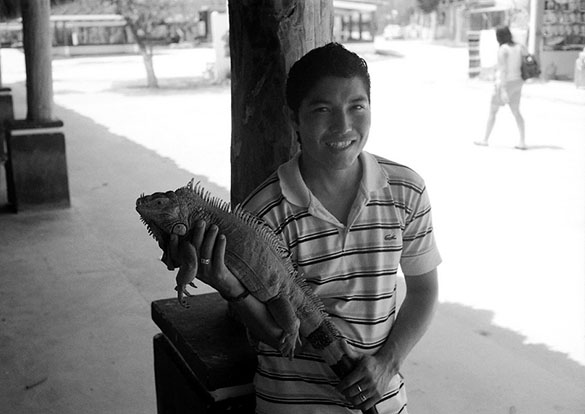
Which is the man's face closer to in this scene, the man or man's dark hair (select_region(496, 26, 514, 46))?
the man

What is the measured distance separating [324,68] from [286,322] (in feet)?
2.02

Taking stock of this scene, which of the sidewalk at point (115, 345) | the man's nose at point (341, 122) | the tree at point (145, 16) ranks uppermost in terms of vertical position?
the tree at point (145, 16)

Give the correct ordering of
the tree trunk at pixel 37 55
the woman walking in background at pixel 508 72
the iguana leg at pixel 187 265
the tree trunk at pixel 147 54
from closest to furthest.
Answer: the iguana leg at pixel 187 265 → the tree trunk at pixel 37 55 → the woman walking in background at pixel 508 72 → the tree trunk at pixel 147 54

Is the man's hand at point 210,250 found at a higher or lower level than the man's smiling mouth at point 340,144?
lower

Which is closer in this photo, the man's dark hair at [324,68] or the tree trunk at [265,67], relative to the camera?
the man's dark hair at [324,68]

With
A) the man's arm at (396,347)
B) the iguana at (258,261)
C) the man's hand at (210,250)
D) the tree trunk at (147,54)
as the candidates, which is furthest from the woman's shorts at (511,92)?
the tree trunk at (147,54)

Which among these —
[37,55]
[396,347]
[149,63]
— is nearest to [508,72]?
[37,55]

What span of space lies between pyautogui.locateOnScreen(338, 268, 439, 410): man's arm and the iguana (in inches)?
1.5

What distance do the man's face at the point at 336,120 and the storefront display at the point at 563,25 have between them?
19.5 m

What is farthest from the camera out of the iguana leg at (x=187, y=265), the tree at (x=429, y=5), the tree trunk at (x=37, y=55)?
the tree at (x=429, y=5)

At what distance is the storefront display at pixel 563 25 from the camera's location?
19453mm

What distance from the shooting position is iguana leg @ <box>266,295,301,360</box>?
1.72m

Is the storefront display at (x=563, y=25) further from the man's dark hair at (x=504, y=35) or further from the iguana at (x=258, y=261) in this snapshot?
the iguana at (x=258, y=261)

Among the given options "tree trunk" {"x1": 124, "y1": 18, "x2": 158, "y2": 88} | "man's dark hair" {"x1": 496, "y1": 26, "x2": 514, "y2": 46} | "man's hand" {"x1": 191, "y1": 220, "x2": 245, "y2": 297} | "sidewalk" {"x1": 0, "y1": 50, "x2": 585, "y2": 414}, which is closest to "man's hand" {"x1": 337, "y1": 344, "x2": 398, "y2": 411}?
"man's hand" {"x1": 191, "y1": 220, "x2": 245, "y2": 297}
